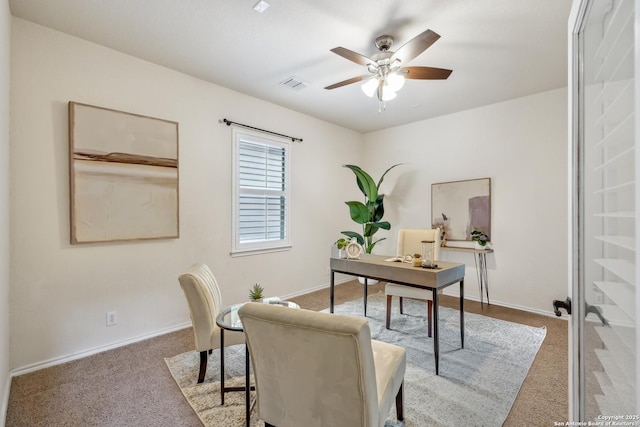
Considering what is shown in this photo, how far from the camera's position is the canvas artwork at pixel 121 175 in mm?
2432

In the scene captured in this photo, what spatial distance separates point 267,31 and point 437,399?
300cm

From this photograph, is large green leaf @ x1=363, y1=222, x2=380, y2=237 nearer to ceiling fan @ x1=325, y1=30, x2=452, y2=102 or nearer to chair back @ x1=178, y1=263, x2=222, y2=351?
ceiling fan @ x1=325, y1=30, x2=452, y2=102

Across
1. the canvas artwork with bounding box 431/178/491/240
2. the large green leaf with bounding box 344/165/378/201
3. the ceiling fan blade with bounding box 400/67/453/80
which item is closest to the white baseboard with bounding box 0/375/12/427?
the ceiling fan blade with bounding box 400/67/453/80

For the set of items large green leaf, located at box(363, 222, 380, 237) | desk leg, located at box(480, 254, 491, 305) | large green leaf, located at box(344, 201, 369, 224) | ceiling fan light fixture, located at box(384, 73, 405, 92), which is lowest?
desk leg, located at box(480, 254, 491, 305)

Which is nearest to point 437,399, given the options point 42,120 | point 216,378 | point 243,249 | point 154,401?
point 216,378

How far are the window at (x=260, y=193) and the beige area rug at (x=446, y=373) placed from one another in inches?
59.6

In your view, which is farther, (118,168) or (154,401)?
(118,168)

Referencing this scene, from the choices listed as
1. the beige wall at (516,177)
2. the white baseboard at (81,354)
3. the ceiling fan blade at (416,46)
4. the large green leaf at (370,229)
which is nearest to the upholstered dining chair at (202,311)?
the white baseboard at (81,354)

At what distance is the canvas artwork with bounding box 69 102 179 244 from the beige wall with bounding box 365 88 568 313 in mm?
3589

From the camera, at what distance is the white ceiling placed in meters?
2.09

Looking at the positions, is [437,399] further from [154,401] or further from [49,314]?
[49,314]

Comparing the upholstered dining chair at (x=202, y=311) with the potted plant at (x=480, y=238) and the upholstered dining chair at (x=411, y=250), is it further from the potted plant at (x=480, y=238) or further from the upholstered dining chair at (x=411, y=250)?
the potted plant at (x=480, y=238)

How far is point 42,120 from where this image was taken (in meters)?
2.31

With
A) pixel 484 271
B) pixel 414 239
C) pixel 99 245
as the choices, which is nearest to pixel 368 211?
pixel 414 239
